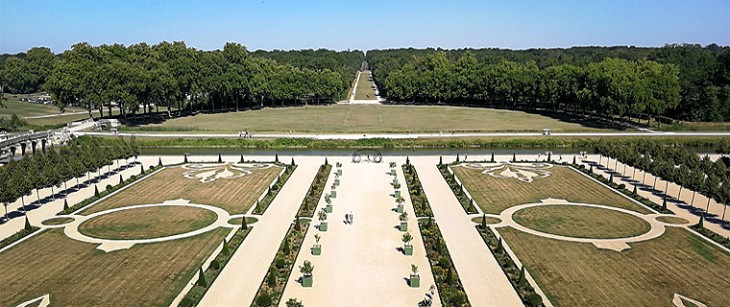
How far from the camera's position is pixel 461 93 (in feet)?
450

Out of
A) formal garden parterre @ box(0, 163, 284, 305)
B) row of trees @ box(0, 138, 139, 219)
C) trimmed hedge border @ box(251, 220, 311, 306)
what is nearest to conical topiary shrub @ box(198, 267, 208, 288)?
formal garden parterre @ box(0, 163, 284, 305)

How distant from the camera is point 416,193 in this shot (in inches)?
1912

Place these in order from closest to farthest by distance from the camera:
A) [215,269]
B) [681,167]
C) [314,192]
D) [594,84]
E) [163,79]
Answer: [215,269] < [681,167] < [314,192] < [594,84] < [163,79]

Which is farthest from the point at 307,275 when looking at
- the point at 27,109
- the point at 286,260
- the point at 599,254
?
the point at 27,109

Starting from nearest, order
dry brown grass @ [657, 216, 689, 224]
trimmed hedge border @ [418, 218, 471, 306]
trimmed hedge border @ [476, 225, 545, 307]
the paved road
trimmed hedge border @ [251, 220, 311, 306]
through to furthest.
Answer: trimmed hedge border @ [476, 225, 545, 307], trimmed hedge border @ [418, 218, 471, 306], trimmed hedge border @ [251, 220, 311, 306], dry brown grass @ [657, 216, 689, 224], the paved road

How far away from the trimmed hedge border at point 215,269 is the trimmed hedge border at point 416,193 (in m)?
13.0

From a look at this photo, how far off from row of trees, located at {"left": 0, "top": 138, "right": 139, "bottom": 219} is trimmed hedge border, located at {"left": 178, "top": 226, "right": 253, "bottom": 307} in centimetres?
1647

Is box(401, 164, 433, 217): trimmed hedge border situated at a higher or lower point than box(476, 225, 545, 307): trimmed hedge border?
higher

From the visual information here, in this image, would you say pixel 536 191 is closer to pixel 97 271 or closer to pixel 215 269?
pixel 215 269

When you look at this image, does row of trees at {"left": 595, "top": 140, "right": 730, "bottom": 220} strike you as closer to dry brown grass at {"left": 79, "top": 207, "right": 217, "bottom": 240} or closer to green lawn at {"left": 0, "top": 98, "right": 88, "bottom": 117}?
dry brown grass at {"left": 79, "top": 207, "right": 217, "bottom": 240}

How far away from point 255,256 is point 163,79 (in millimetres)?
76102

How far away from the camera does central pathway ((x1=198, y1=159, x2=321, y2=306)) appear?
28.0 metres

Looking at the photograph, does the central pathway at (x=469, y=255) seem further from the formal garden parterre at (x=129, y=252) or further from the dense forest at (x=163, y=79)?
the dense forest at (x=163, y=79)

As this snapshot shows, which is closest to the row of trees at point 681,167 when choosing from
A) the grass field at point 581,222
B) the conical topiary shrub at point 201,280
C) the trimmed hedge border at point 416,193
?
the grass field at point 581,222
